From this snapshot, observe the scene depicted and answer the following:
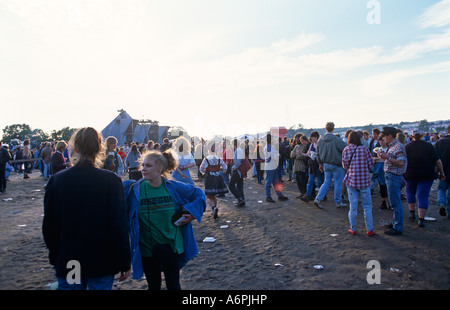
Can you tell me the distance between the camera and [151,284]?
2.66 m

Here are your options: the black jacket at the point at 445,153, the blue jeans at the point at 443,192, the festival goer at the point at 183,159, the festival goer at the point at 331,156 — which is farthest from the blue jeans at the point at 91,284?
the blue jeans at the point at 443,192

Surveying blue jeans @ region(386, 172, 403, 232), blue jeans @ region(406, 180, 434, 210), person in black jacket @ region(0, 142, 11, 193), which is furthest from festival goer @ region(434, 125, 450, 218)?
person in black jacket @ region(0, 142, 11, 193)

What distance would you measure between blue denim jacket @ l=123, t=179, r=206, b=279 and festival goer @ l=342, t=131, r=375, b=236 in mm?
3879

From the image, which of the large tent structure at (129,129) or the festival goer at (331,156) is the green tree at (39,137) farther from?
the festival goer at (331,156)

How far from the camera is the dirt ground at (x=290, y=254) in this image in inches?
153

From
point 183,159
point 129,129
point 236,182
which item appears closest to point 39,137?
point 129,129

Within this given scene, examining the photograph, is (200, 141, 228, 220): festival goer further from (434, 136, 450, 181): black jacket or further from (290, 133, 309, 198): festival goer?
(434, 136, 450, 181): black jacket

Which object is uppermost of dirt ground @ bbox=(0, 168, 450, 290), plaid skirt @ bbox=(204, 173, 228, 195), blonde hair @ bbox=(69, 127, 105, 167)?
blonde hair @ bbox=(69, 127, 105, 167)

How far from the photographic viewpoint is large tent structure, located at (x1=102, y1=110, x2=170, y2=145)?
118 ft

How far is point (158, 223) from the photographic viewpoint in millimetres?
2703

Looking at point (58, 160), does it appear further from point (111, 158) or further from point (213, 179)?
point (213, 179)

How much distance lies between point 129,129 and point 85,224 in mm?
36597
